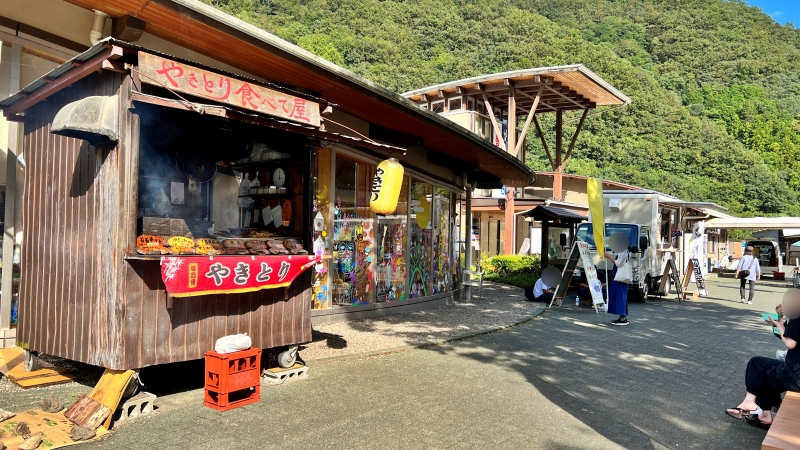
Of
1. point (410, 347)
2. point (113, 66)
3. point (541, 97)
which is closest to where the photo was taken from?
point (113, 66)

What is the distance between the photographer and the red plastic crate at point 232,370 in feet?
17.0

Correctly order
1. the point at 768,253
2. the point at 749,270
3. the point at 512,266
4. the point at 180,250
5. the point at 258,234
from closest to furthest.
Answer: the point at 180,250 < the point at 258,234 < the point at 749,270 < the point at 512,266 < the point at 768,253

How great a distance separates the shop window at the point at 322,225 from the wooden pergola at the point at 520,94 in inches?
490

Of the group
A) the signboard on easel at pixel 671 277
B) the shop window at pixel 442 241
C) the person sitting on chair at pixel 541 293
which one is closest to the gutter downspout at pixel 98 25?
the shop window at pixel 442 241

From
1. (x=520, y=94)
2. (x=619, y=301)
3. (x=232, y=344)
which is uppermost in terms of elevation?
(x=520, y=94)

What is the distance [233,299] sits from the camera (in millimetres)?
5809

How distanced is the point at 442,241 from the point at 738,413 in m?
8.26

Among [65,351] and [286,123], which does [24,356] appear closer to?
[65,351]

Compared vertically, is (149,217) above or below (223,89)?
below

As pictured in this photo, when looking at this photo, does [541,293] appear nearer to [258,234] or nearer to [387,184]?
[387,184]

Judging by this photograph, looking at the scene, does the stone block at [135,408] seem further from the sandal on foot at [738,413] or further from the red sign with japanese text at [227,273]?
the sandal on foot at [738,413]

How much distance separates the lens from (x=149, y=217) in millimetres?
6141

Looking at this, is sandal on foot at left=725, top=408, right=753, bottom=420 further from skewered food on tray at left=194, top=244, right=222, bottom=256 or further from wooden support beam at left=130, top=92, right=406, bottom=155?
skewered food on tray at left=194, top=244, right=222, bottom=256

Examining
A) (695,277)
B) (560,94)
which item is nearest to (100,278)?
(695,277)
